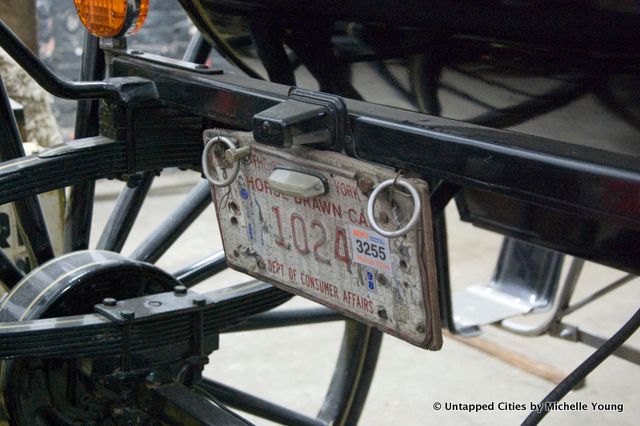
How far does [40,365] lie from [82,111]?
571mm

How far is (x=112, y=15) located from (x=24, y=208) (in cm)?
40

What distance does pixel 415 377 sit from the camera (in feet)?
10.1

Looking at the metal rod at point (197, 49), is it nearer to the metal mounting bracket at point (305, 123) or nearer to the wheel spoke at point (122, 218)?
the wheel spoke at point (122, 218)

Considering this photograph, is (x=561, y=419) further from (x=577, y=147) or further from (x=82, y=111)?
(x=577, y=147)

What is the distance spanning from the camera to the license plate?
1146mm

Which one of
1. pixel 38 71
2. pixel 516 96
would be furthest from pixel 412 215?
pixel 38 71

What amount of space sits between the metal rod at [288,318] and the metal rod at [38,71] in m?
0.63

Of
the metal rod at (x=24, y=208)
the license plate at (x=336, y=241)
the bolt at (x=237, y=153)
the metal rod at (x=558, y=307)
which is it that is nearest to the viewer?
the license plate at (x=336, y=241)

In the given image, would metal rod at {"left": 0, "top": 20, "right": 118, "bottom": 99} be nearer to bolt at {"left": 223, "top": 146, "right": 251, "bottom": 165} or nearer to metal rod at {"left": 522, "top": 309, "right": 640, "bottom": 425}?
bolt at {"left": 223, "top": 146, "right": 251, "bottom": 165}

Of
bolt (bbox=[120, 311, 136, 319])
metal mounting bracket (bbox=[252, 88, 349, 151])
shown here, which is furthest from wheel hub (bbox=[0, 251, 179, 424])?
metal mounting bracket (bbox=[252, 88, 349, 151])

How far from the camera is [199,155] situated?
1.61 metres

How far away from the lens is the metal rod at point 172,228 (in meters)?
A: 2.00

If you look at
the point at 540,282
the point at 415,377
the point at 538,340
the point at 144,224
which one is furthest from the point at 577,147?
the point at 144,224

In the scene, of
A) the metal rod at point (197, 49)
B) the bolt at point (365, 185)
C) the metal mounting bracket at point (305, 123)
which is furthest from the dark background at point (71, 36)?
the bolt at point (365, 185)
